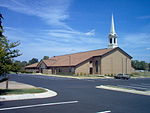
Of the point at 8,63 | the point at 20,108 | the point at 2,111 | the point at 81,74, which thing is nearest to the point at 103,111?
the point at 20,108

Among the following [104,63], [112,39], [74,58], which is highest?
[112,39]

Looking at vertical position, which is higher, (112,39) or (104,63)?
(112,39)

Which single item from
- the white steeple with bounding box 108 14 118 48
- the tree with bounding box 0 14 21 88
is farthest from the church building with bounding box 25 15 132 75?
the tree with bounding box 0 14 21 88

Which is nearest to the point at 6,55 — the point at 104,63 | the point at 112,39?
the point at 104,63

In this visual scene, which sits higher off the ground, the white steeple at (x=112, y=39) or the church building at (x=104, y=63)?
the white steeple at (x=112, y=39)

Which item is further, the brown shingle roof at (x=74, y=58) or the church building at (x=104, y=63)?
the brown shingle roof at (x=74, y=58)

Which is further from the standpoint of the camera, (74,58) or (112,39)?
(74,58)

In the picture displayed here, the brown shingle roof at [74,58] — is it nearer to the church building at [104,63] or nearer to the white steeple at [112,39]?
the church building at [104,63]

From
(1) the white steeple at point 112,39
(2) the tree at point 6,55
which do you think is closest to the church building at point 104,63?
(1) the white steeple at point 112,39

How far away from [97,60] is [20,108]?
39.6 m

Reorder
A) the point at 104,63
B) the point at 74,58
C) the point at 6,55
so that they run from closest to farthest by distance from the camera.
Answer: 1. the point at 6,55
2. the point at 104,63
3. the point at 74,58

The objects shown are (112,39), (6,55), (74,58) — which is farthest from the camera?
(74,58)

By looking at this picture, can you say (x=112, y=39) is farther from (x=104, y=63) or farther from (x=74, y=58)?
(x=74, y=58)

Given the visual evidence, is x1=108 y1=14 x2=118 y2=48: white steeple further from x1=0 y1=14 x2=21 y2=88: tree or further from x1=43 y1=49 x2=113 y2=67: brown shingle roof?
x1=0 y1=14 x2=21 y2=88: tree
